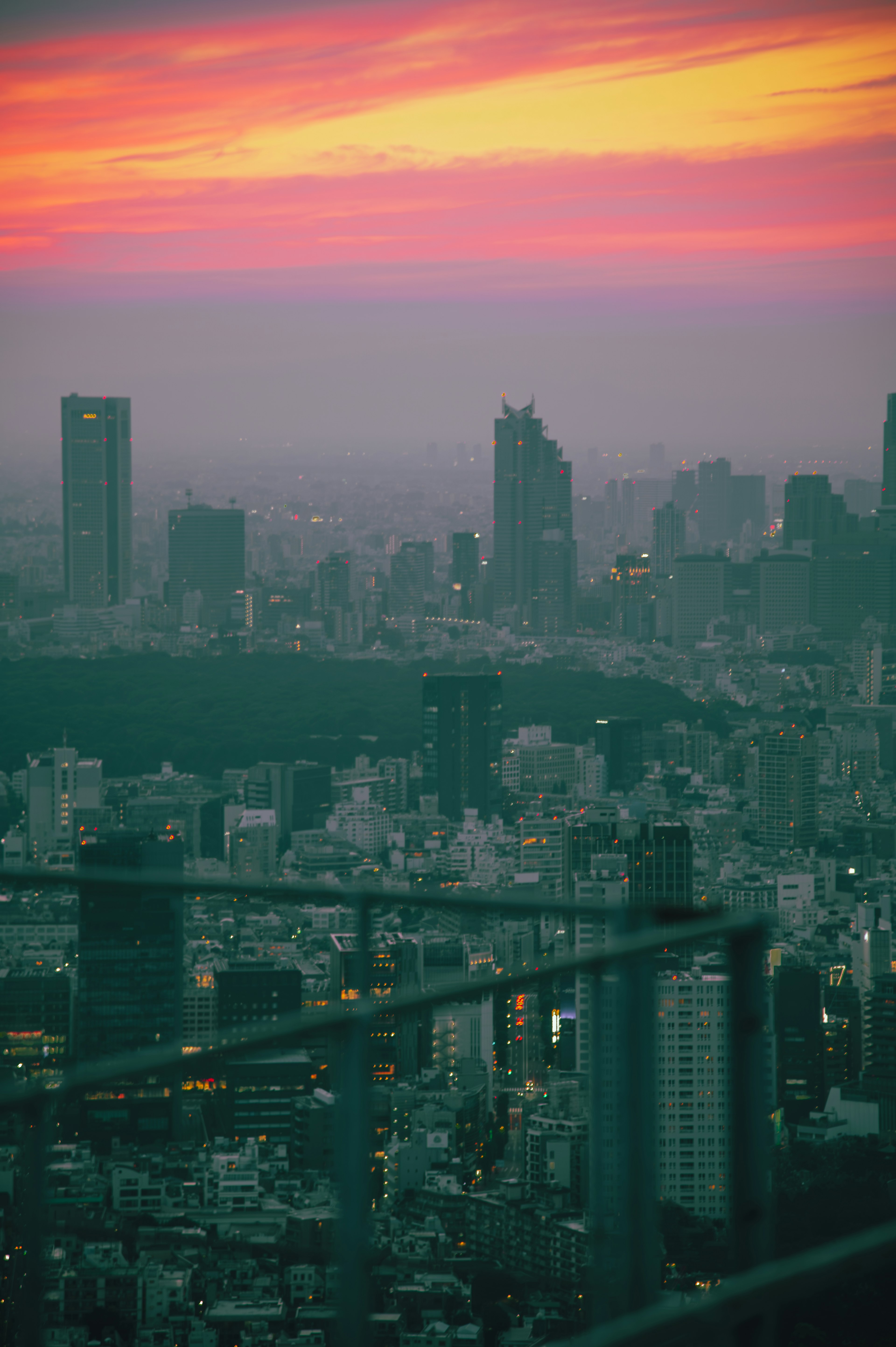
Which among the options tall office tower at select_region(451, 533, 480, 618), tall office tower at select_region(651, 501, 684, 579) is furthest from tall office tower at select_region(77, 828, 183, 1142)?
tall office tower at select_region(651, 501, 684, 579)

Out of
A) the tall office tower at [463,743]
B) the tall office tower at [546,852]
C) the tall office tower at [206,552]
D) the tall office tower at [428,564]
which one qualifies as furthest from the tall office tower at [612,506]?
the tall office tower at [546,852]

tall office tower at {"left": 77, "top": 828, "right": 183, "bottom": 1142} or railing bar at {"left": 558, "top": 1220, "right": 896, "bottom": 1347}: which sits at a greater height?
tall office tower at {"left": 77, "top": 828, "right": 183, "bottom": 1142}

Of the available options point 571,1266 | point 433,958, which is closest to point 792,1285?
point 571,1266

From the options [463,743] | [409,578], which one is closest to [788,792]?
[463,743]

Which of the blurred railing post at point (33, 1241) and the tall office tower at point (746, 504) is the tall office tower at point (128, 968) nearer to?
the blurred railing post at point (33, 1241)

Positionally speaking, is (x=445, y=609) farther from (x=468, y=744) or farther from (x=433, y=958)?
(x=433, y=958)

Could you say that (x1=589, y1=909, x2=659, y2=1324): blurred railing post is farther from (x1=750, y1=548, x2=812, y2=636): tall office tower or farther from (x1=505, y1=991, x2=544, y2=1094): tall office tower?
(x1=750, y1=548, x2=812, y2=636): tall office tower
